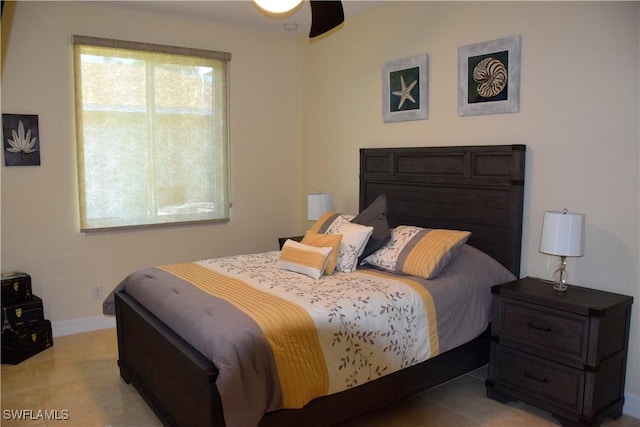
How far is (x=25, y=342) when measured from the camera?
3.55 meters

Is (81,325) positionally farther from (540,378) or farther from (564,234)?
(564,234)

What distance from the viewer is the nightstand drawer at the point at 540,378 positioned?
259 centimetres

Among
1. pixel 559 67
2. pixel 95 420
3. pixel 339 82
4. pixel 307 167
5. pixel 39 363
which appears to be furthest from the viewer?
pixel 307 167

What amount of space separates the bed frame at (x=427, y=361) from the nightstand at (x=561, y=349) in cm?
26

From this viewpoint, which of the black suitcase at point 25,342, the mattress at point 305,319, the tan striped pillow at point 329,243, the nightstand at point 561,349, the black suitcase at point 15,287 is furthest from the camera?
the black suitcase at point 15,287

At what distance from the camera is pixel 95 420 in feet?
8.97

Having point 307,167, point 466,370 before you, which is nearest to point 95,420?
point 466,370

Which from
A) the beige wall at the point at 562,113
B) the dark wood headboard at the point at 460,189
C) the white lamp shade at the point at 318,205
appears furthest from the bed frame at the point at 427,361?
the white lamp shade at the point at 318,205

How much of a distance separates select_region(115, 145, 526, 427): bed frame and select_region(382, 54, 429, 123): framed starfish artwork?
0.30m

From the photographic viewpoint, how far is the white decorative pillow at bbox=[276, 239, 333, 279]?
10.0 feet

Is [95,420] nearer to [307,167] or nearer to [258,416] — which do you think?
[258,416]

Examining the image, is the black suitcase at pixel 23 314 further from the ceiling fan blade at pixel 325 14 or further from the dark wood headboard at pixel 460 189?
the ceiling fan blade at pixel 325 14

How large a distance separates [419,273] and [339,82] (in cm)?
229

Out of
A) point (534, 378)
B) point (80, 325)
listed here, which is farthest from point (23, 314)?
point (534, 378)
